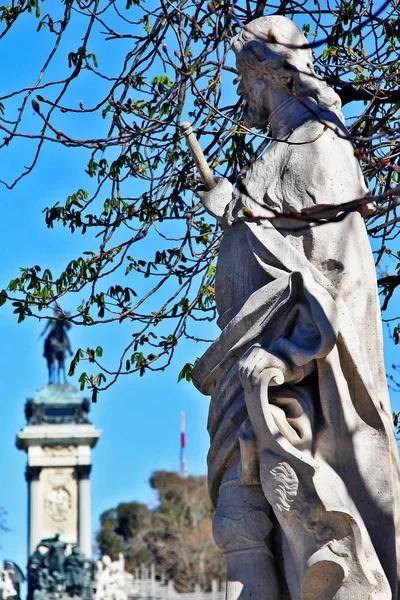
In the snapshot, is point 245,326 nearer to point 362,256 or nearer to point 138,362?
point 362,256

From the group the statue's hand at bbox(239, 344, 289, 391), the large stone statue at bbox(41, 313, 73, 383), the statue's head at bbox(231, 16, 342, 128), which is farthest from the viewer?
the large stone statue at bbox(41, 313, 73, 383)

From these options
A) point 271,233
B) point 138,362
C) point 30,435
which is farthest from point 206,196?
point 30,435

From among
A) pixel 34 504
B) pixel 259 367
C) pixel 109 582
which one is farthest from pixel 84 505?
pixel 259 367

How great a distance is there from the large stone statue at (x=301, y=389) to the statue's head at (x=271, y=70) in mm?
12

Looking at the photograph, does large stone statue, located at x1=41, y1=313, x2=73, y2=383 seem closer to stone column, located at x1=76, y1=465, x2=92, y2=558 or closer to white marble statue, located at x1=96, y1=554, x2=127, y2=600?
stone column, located at x1=76, y1=465, x2=92, y2=558

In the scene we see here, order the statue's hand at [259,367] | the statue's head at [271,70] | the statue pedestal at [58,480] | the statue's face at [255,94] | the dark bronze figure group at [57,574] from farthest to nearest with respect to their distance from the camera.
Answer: the statue pedestal at [58,480]
the dark bronze figure group at [57,574]
the statue's face at [255,94]
the statue's head at [271,70]
the statue's hand at [259,367]

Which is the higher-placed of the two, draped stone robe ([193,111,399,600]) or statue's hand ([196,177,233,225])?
statue's hand ([196,177,233,225])

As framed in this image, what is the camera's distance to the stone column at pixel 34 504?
138 feet

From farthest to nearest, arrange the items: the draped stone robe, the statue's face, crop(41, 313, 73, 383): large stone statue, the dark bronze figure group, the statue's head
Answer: crop(41, 313, 73, 383): large stone statue
the dark bronze figure group
the statue's face
the statue's head
the draped stone robe

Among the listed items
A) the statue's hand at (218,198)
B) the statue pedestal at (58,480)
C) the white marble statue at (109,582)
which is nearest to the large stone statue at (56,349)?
the statue pedestal at (58,480)

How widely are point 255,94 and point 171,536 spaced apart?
156ft

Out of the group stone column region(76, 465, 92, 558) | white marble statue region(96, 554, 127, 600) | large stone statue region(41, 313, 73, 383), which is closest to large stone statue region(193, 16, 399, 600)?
white marble statue region(96, 554, 127, 600)

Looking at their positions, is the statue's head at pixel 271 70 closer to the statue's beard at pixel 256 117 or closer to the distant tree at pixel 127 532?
the statue's beard at pixel 256 117

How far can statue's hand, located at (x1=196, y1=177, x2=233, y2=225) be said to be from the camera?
234 inches
